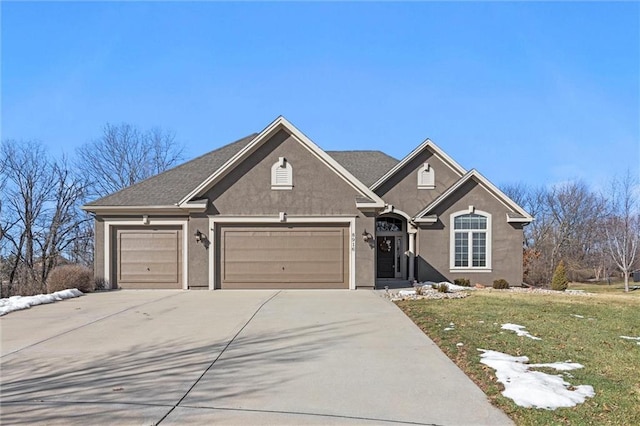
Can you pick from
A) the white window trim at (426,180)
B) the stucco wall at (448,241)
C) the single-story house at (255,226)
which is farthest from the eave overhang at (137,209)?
the white window trim at (426,180)

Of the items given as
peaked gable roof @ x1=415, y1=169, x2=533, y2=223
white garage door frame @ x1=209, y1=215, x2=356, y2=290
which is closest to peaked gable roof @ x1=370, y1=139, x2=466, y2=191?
peaked gable roof @ x1=415, y1=169, x2=533, y2=223

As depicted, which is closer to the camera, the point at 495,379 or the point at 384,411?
the point at 384,411

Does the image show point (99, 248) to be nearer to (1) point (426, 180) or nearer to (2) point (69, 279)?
(2) point (69, 279)

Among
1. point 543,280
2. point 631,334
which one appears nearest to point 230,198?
point 631,334

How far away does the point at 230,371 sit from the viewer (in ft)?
21.7

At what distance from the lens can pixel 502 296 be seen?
15586mm

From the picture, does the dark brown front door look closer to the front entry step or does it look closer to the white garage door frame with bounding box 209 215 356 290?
the front entry step

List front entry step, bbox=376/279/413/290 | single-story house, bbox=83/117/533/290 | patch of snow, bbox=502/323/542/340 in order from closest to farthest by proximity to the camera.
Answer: patch of snow, bbox=502/323/542/340, single-story house, bbox=83/117/533/290, front entry step, bbox=376/279/413/290

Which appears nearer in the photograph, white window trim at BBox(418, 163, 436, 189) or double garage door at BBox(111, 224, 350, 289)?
double garage door at BBox(111, 224, 350, 289)

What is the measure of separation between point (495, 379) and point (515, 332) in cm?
342

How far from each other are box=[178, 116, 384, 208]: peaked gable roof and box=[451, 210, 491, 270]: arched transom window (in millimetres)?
5061

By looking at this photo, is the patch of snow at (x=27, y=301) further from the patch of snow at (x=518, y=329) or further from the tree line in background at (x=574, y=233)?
the tree line in background at (x=574, y=233)

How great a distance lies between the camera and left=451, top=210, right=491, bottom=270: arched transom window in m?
20.8

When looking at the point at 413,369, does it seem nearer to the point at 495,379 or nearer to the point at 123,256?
the point at 495,379
